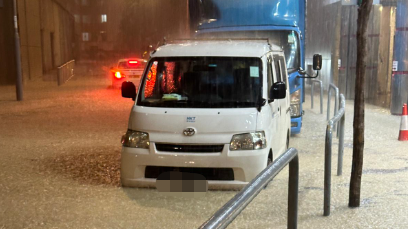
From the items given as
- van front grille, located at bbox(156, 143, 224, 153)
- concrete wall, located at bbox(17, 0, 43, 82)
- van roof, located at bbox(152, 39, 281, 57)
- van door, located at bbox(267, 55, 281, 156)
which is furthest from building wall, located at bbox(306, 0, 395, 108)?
concrete wall, located at bbox(17, 0, 43, 82)

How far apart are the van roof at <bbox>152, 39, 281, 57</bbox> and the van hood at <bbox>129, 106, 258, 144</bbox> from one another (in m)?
0.89

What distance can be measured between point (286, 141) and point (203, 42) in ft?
6.87

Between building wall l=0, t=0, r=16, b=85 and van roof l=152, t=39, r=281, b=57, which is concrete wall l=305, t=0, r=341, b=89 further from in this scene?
van roof l=152, t=39, r=281, b=57

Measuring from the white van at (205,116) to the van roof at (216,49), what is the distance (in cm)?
1

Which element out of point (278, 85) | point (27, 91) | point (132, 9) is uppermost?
point (132, 9)

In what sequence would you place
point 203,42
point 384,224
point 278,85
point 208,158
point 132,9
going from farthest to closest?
1. point 132,9
2. point 203,42
3. point 278,85
4. point 208,158
5. point 384,224

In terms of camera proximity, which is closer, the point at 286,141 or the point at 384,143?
the point at 286,141

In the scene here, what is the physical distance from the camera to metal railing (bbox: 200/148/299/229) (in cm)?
256

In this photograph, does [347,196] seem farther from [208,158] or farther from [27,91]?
[27,91]

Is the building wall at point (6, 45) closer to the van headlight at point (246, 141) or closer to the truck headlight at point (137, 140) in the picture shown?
the truck headlight at point (137, 140)

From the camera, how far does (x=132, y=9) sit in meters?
67.0

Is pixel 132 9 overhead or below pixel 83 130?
overhead

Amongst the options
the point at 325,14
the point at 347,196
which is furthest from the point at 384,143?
the point at 325,14

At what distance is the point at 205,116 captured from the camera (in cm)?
618
